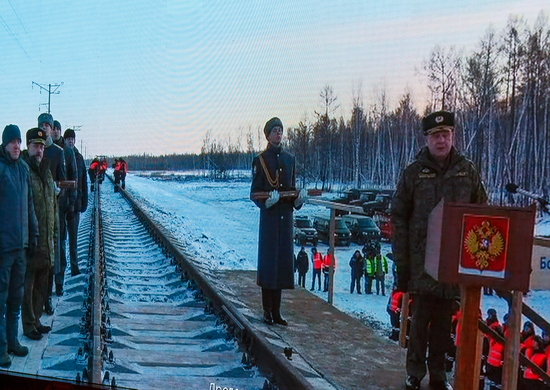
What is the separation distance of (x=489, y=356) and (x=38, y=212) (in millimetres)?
2952

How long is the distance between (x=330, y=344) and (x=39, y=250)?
1.96m

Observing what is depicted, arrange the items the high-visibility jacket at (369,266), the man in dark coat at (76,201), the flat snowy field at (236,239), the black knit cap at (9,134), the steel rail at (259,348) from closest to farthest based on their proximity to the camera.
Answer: the steel rail at (259,348), the black knit cap at (9,134), the flat snowy field at (236,239), the man in dark coat at (76,201), the high-visibility jacket at (369,266)

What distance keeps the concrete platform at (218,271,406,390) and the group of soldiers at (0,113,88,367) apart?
139 centimetres

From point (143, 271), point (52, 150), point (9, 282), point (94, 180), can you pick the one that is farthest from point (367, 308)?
point (94, 180)

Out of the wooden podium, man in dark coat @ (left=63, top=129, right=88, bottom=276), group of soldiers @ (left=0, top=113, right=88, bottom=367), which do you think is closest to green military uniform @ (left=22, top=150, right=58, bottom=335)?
group of soldiers @ (left=0, top=113, right=88, bottom=367)

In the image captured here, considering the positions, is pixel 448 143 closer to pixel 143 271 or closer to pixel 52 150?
pixel 52 150

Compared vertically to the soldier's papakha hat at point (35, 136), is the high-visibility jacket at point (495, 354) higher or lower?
lower

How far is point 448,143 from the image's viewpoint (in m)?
2.71

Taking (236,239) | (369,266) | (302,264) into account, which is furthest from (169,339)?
(236,239)

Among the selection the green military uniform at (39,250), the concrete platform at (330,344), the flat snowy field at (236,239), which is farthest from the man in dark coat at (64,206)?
the concrete platform at (330,344)

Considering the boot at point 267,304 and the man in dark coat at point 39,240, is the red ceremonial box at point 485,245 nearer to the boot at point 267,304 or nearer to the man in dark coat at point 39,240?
the boot at point 267,304

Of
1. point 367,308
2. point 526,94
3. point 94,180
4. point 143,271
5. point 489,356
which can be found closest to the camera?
point 526,94

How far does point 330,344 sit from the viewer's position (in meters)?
3.81

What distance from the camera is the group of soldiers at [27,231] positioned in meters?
3.29
